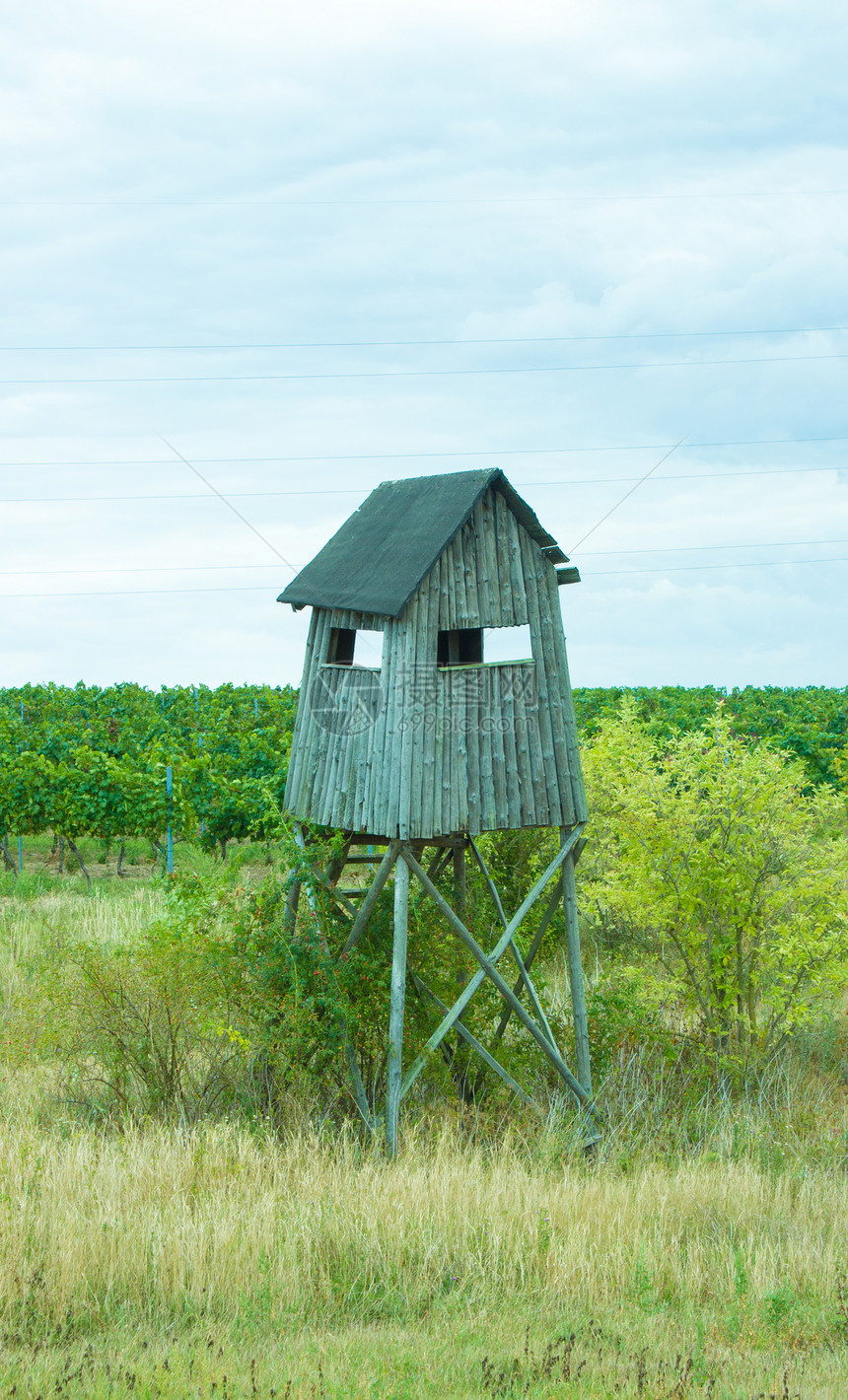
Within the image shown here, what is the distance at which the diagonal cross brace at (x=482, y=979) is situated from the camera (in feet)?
35.3

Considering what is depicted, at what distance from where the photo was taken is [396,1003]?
10531 millimetres

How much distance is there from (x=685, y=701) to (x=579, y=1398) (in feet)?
128

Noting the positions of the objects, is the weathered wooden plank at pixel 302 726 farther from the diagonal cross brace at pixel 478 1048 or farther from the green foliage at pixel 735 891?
the green foliage at pixel 735 891

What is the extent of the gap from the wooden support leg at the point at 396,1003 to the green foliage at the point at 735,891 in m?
4.28

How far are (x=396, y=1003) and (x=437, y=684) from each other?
3006mm

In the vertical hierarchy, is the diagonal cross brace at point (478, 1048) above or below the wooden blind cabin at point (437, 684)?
below

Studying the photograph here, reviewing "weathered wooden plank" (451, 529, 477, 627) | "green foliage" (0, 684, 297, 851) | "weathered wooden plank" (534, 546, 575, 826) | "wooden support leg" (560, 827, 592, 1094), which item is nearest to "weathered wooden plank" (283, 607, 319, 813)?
"weathered wooden plank" (451, 529, 477, 627)

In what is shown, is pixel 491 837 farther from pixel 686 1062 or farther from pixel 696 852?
pixel 686 1062

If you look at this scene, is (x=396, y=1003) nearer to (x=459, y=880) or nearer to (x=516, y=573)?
(x=459, y=880)

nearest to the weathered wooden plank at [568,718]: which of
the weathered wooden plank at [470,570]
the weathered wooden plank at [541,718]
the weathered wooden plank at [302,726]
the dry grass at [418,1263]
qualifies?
the weathered wooden plank at [541,718]

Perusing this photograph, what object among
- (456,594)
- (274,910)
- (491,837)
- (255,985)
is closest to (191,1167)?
(255,985)

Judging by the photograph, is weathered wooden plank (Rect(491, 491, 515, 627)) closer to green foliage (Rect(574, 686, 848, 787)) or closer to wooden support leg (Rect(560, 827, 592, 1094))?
wooden support leg (Rect(560, 827, 592, 1094))

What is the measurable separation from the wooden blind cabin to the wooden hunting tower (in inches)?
0.6

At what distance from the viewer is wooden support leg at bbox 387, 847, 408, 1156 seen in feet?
34.3
